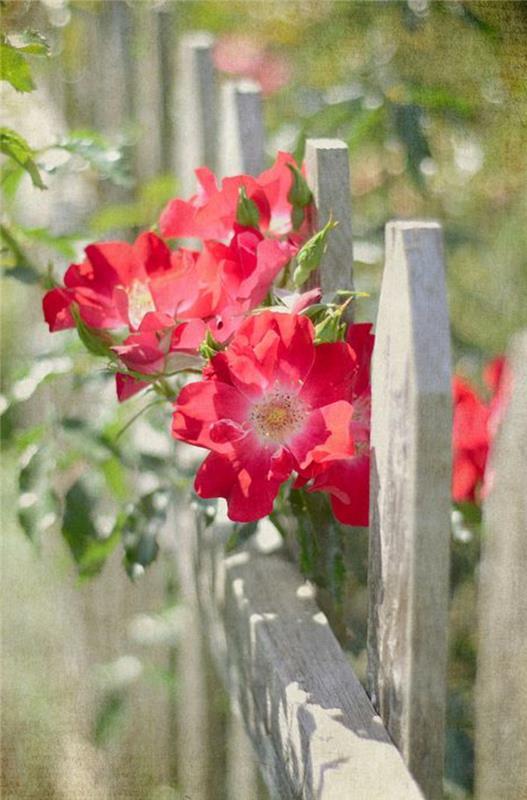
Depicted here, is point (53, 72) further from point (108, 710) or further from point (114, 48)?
point (108, 710)

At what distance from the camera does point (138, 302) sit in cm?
89

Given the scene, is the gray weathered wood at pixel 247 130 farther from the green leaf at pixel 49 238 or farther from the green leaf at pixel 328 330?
the green leaf at pixel 328 330

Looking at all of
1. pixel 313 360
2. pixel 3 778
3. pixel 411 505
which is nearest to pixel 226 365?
pixel 313 360

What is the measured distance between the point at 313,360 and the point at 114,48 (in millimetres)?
1399

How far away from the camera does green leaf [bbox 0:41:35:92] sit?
91cm

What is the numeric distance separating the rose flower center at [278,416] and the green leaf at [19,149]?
380 mm

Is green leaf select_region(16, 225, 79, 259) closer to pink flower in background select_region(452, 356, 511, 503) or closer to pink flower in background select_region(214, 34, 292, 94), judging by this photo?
pink flower in background select_region(452, 356, 511, 503)

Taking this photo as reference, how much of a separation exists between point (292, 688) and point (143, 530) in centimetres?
32

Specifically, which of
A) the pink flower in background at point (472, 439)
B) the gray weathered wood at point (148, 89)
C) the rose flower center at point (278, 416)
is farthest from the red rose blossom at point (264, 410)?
the gray weathered wood at point (148, 89)

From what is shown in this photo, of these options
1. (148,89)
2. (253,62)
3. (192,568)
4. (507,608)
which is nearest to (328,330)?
(507,608)

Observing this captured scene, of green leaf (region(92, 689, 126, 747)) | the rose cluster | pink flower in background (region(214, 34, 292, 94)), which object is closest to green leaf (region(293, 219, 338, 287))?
the rose cluster

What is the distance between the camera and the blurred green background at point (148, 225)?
1.18m

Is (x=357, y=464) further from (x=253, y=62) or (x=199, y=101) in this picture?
(x=253, y=62)

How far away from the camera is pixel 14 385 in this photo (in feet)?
3.81
